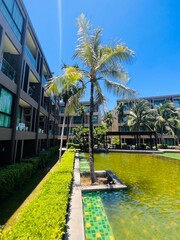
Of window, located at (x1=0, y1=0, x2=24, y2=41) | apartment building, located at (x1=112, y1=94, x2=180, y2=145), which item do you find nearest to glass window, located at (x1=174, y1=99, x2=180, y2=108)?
apartment building, located at (x1=112, y1=94, x2=180, y2=145)

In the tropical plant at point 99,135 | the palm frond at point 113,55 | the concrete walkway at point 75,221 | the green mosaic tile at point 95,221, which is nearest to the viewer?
the concrete walkway at point 75,221

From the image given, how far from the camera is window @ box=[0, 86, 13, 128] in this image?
9.47 m

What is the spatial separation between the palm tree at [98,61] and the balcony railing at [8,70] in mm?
4893

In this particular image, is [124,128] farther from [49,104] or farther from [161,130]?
[49,104]

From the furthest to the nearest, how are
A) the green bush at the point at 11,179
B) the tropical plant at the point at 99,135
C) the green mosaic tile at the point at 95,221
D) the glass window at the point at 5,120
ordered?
1. the tropical plant at the point at 99,135
2. the glass window at the point at 5,120
3. the green bush at the point at 11,179
4. the green mosaic tile at the point at 95,221

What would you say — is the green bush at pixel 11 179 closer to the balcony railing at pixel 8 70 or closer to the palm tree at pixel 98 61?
the palm tree at pixel 98 61

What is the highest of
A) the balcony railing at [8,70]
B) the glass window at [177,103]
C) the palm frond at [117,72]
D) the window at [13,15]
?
the glass window at [177,103]

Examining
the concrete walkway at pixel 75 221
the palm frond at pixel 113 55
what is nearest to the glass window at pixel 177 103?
the palm frond at pixel 113 55

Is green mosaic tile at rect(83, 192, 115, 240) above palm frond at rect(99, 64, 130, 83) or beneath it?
beneath

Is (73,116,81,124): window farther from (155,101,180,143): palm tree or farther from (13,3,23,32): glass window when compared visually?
(13,3,23,32): glass window

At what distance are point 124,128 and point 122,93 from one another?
132 ft

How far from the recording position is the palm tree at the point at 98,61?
873 cm

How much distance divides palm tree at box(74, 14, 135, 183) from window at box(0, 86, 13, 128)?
556cm

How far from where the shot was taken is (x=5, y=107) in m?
9.93
